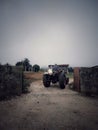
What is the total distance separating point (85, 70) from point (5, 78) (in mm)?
5332

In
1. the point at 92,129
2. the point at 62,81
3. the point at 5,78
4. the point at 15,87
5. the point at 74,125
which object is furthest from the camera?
the point at 62,81

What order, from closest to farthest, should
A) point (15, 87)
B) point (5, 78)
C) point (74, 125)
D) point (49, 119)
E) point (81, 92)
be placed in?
1. point (74, 125)
2. point (49, 119)
3. point (5, 78)
4. point (15, 87)
5. point (81, 92)

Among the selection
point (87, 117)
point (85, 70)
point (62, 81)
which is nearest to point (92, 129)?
point (87, 117)

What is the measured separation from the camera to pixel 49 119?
185 inches

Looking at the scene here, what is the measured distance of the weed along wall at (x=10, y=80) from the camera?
791 cm

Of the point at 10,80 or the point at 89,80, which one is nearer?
the point at 10,80

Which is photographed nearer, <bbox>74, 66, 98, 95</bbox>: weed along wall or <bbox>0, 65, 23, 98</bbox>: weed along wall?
<bbox>0, 65, 23, 98</bbox>: weed along wall

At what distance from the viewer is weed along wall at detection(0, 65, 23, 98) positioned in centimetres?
791

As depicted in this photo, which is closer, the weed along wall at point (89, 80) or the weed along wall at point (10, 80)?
the weed along wall at point (10, 80)

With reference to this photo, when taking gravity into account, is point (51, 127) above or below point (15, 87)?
below

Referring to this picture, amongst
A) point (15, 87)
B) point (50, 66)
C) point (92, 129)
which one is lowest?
point (92, 129)

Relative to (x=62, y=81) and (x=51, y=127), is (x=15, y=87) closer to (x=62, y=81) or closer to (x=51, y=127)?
(x=62, y=81)

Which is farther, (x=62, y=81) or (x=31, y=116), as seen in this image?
(x=62, y=81)

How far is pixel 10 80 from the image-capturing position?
828cm
